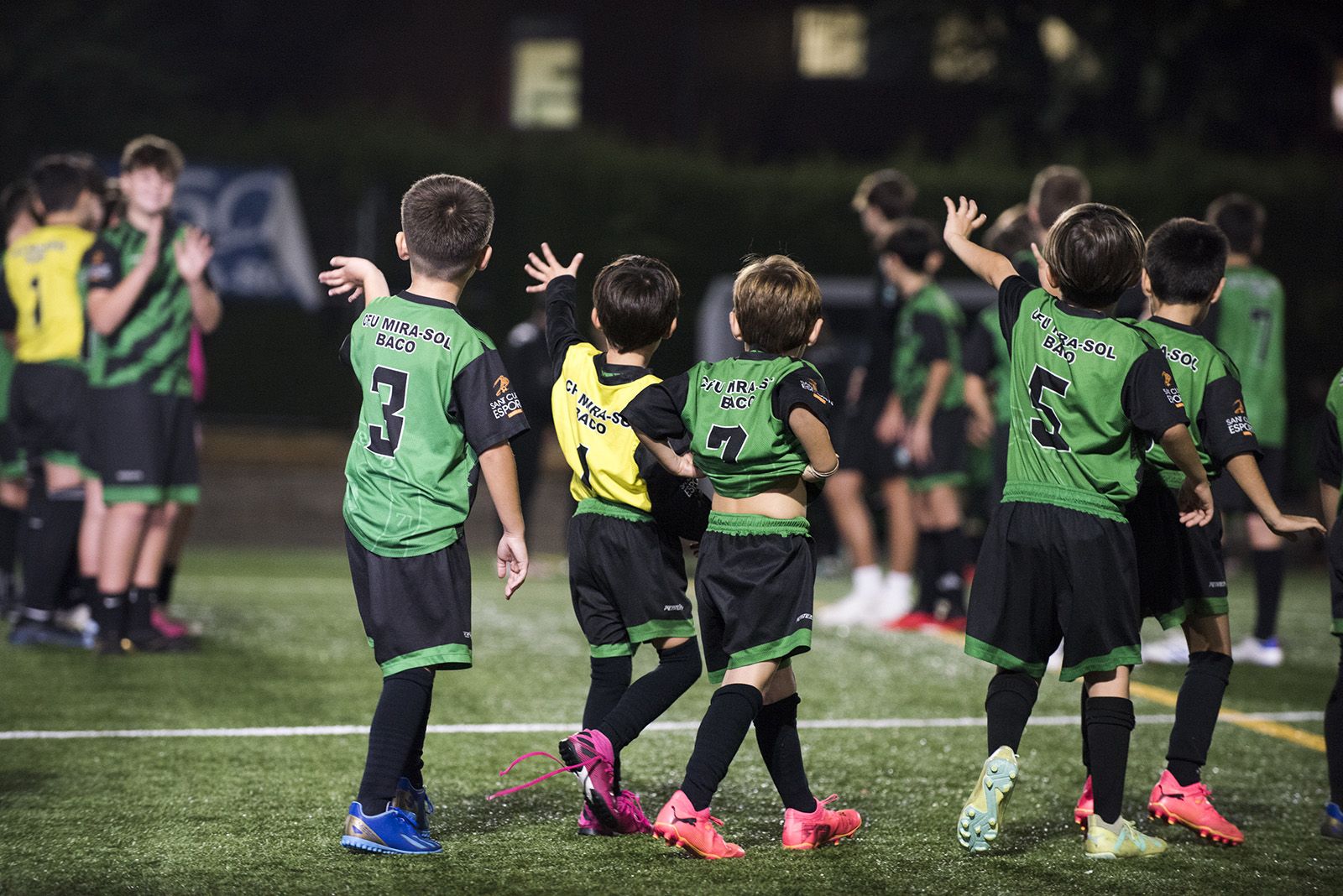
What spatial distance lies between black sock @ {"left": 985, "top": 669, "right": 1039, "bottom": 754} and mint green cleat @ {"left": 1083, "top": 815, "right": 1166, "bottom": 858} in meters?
0.31

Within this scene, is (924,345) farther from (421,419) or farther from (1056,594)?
(421,419)

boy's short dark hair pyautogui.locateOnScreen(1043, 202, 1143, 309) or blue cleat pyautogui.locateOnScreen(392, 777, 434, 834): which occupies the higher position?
boy's short dark hair pyautogui.locateOnScreen(1043, 202, 1143, 309)

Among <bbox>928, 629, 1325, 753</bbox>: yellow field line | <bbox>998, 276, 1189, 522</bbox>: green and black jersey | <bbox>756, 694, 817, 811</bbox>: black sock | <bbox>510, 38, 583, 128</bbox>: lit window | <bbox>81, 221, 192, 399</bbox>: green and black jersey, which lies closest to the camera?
<bbox>998, 276, 1189, 522</bbox>: green and black jersey

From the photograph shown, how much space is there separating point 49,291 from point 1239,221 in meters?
5.45

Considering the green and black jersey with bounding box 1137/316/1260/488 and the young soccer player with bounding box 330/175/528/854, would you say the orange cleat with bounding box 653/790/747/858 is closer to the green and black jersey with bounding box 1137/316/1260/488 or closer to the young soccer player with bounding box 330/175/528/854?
the young soccer player with bounding box 330/175/528/854

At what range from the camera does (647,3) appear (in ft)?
71.7

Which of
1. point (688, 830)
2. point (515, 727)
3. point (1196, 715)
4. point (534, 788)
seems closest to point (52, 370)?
point (515, 727)

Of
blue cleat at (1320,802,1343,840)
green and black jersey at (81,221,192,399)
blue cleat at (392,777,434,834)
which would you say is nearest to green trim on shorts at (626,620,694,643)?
blue cleat at (392,777,434,834)

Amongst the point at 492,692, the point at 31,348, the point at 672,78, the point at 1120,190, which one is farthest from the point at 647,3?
the point at 492,692

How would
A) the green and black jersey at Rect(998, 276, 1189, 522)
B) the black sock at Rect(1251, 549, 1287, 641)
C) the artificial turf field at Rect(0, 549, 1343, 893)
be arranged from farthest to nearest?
the black sock at Rect(1251, 549, 1287, 641), the green and black jersey at Rect(998, 276, 1189, 522), the artificial turf field at Rect(0, 549, 1343, 893)

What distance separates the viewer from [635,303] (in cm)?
429

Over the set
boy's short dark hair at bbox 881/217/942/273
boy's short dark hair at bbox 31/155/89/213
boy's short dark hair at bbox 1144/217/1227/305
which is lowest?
boy's short dark hair at bbox 1144/217/1227/305

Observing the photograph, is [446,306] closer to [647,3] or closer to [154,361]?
[154,361]

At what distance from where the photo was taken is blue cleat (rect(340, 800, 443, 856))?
4.02 metres
